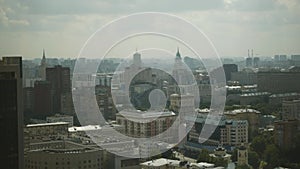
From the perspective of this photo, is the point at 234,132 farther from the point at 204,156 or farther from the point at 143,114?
the point at 143,114

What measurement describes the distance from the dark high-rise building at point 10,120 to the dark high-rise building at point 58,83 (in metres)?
3.22

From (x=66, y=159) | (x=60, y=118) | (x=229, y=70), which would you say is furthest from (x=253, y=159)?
(x=229, y=70)

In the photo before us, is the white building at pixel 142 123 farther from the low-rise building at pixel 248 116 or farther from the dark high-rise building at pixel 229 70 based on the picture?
the dark high-rise building at pixel 229 70

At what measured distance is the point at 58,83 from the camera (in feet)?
19.8

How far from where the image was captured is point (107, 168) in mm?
3414

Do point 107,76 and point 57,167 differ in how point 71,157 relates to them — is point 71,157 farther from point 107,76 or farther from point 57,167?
point 107,76

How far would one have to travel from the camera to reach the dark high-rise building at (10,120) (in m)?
2.15

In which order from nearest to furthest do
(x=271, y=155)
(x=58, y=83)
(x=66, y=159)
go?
(x=66, y=159) → (x=271, y=155) → (x=58, y=83)

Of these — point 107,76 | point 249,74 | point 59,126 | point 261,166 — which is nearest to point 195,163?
point 261,166

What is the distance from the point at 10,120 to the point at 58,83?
3.89 metres

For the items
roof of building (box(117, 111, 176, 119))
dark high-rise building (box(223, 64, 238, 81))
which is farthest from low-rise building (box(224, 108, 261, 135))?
roof of building (box(117, 111, 176, 119))

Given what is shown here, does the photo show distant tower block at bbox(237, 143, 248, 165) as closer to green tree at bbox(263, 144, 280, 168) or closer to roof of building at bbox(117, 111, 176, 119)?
green tree at bbox(263, 144, 280, 168)

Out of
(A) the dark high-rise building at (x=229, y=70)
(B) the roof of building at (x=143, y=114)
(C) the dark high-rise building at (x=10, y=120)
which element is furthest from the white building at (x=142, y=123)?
(C) the dark high-rise building at (x=10, y=120)

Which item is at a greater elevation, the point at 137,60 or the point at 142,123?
the point at 137,60
